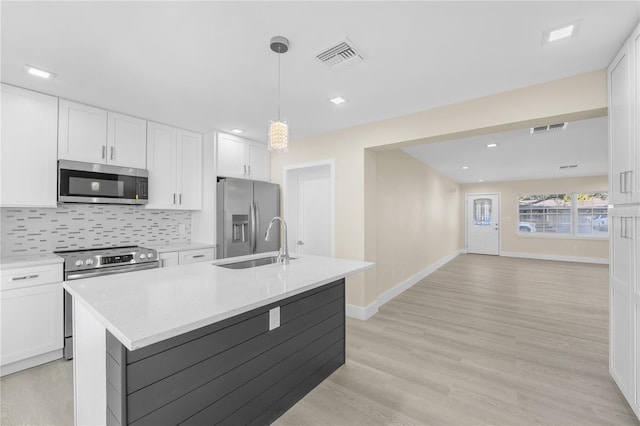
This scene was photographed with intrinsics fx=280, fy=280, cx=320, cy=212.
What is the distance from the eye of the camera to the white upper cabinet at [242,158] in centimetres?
405

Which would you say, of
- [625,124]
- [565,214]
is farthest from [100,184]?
[565,214]

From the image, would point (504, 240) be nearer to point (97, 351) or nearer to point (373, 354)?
point (373, 354)

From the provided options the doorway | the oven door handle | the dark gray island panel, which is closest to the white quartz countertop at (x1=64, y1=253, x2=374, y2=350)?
the dark gray island panel

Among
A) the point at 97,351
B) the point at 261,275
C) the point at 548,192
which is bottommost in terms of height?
the point at 97,351

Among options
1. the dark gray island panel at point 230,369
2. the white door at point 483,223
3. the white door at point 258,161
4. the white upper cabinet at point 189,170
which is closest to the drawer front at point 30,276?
the white upper cabinet at point 189,170

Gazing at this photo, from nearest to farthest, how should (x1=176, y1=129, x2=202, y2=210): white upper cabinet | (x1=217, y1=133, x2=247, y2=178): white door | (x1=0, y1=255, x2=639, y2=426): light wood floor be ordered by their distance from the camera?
(x1=0, y1=255, x2=639, y2=426): light wood floor
(x1=176, y1=129, x2=202, y2=210): white upper cabinet
(x1=217, y1=133, x2=247, y2=178): white door

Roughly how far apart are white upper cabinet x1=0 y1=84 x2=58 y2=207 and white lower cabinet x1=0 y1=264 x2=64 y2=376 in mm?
704

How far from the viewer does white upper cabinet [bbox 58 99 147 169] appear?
9.46ft

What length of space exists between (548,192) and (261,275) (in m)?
9.91

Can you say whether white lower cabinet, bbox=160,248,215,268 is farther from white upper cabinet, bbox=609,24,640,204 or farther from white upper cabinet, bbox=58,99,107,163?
white upper cabinet, bbox=609,24,640,204

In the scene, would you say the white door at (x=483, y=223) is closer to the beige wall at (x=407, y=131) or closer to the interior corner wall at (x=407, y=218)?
the interior corner wall at (x=407, y=218)

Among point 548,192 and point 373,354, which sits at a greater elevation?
point 548,192

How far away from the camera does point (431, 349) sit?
2852 millimetres

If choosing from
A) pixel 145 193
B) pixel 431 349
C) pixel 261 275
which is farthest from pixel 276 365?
pixel 145 193
